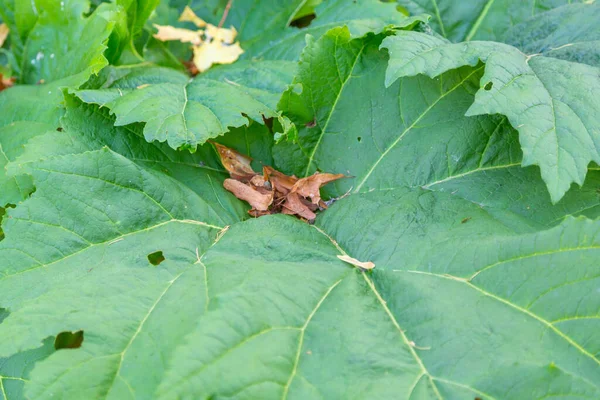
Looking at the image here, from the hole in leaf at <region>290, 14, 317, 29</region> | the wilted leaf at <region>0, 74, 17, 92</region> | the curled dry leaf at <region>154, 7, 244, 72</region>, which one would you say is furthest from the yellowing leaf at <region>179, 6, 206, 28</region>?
the wilted leaf at <region>0, 74, 17, 92</region>

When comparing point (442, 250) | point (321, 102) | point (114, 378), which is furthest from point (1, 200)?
point (442, 250)

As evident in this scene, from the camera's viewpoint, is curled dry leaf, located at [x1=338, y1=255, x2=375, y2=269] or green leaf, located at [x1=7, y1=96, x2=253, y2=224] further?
green leaf, located at [x1=7, y1=96, x2=253, y2=224]

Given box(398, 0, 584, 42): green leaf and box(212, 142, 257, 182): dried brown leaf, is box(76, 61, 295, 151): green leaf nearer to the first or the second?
box(212, 142, 257, 182): dried brown leaf

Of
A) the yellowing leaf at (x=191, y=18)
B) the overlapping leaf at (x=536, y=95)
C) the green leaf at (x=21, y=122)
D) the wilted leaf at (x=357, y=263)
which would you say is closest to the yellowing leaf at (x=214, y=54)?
the yellowing leaf at (x=191, y=18)

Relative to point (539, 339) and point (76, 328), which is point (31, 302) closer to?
point (76, 328)

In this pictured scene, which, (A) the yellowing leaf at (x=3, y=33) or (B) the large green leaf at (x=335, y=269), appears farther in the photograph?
(A) the yellowing leaf at (x=3, y=33)

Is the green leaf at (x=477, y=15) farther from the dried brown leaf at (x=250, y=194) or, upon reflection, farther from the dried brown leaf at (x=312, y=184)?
the dried brown leaf at (x=250, y=194)
